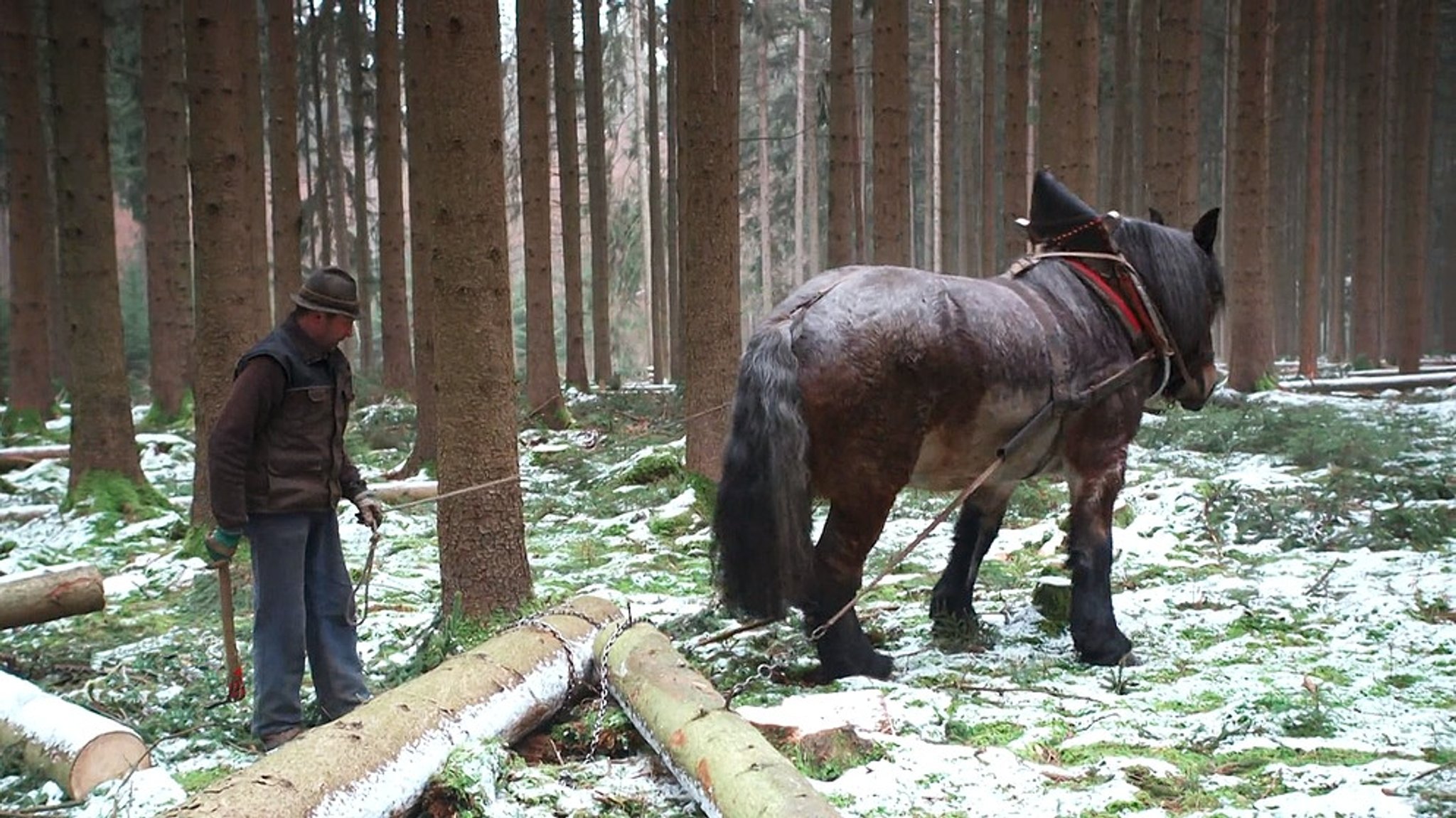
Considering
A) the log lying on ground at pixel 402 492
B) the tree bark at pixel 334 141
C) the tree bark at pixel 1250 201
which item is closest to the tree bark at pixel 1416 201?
the tree bark at pixel 1250 201

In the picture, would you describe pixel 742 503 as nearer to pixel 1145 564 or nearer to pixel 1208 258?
pixel 1208 258

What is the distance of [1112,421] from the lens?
19.4ft

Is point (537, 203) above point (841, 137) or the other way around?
the other way around

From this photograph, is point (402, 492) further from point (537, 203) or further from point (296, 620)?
point (537, 203)

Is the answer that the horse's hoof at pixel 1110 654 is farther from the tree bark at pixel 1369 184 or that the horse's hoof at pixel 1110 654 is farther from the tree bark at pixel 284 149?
the tree bark at pixel 1369 184

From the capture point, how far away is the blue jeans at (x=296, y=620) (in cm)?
474

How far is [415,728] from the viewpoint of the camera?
394 centimetres

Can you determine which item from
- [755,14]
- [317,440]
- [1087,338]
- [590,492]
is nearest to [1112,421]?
[1087,338]

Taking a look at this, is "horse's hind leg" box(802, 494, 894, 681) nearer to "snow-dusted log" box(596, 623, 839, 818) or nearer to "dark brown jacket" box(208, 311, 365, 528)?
"snow-dusted log" box(596, 623, 839, 818)

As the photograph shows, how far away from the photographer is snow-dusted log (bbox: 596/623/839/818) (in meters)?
3.32

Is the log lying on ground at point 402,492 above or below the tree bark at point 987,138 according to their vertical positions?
below

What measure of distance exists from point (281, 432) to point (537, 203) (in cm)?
1083

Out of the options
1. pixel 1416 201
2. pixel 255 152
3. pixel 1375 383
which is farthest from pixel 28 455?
pixel 1416 201

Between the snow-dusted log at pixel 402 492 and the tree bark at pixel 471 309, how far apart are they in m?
4.57
